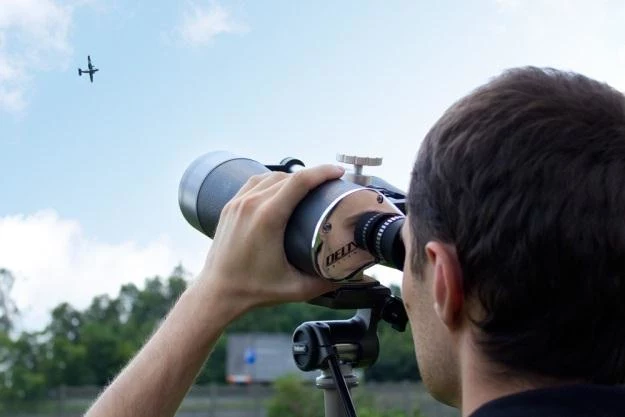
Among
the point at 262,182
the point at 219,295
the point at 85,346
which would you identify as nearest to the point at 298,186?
the point at 262,182

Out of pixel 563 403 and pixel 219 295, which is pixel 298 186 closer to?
pixel 219 295

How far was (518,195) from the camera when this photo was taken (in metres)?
1.10

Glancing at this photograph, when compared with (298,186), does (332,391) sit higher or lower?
lower

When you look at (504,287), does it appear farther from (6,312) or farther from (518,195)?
(6,312)

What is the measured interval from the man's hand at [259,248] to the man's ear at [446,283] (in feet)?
1.16

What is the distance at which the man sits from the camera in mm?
1096

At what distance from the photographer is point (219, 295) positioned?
1.44 meters

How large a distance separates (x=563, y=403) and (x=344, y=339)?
73cm

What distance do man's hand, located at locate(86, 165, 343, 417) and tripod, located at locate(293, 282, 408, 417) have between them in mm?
195

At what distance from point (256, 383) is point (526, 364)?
90.3 ft

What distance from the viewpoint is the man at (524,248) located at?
1.10m

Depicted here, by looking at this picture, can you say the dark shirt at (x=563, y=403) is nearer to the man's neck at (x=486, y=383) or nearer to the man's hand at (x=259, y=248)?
the man's neck at (x=486, y=383)

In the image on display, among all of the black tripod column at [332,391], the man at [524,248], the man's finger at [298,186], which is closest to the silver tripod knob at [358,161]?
the man's finger at [298,186]

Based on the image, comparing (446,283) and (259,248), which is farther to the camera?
(259,248)
